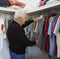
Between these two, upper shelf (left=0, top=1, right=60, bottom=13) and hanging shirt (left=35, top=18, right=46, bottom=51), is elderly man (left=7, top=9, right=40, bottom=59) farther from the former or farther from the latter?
upper shelf (left=0, top=1, right=60, bottom=13)

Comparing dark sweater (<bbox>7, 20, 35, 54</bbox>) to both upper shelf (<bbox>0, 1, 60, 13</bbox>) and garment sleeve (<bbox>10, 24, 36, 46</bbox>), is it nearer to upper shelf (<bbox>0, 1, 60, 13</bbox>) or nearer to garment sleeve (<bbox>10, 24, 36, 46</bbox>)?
garment sleeve (<bbox>10, 24, 36, 46</bbox>)

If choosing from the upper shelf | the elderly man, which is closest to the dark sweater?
the elderly man

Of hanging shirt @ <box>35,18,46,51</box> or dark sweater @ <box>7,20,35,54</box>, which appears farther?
hanging shirt @ <box>35,18,46,51</box>

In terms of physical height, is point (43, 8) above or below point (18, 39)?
above

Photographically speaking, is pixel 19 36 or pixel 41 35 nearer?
pixel 19 36

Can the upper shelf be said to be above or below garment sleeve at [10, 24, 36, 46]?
above

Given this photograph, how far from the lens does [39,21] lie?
277 cm

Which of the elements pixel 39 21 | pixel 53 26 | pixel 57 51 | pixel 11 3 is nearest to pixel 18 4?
pixel 11 3

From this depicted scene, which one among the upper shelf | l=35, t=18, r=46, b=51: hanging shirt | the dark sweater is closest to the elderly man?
the dark sweater

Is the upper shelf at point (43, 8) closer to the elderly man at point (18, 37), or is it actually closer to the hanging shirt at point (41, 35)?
the hanging shirt at point (41, 35)

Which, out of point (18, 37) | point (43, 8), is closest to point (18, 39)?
point (18, 37)

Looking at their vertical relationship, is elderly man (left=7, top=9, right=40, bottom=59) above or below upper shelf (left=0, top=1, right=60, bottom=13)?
below

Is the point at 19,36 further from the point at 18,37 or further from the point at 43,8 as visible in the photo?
the point at 43,8

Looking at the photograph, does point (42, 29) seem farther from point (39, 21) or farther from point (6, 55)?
point (6, 55)
